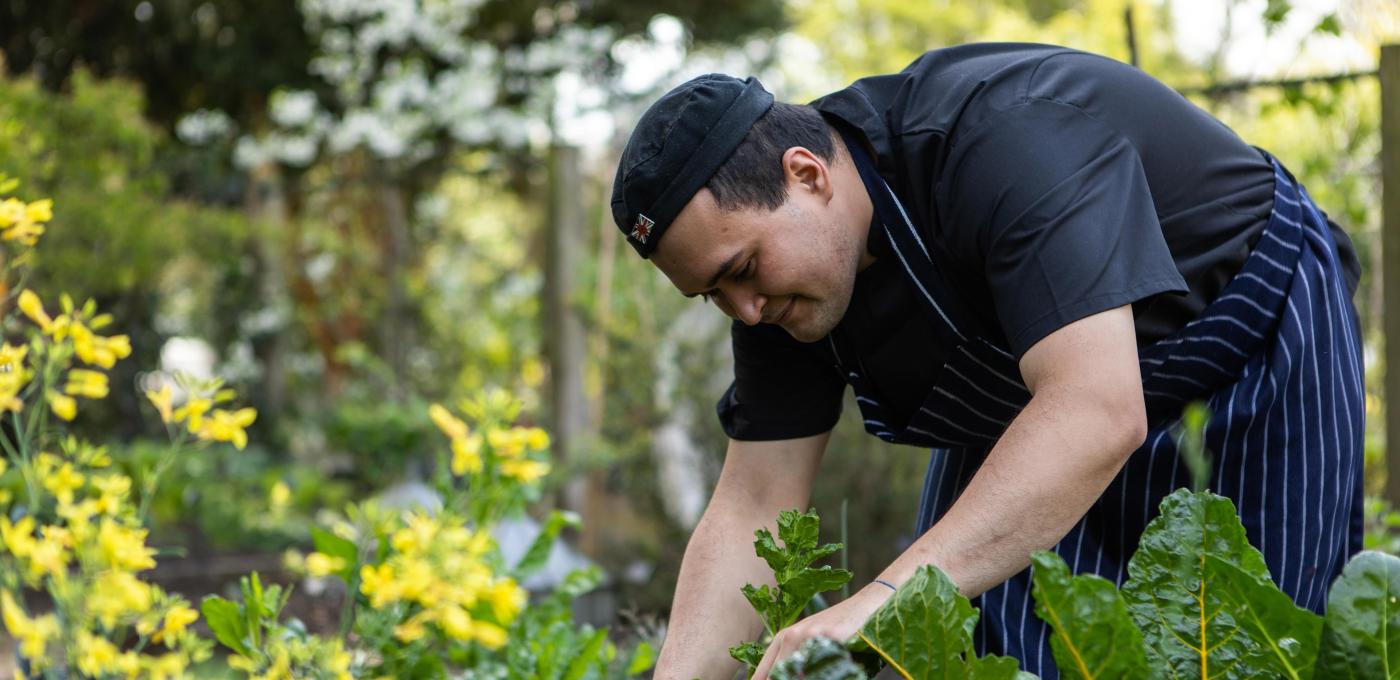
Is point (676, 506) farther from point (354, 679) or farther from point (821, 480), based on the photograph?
point (354, 679)

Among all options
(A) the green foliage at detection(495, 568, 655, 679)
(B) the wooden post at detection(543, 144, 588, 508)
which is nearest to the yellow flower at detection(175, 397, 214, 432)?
(A) the green foliage at detection(495, 568, 655, 679)

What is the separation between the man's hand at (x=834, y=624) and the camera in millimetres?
1148

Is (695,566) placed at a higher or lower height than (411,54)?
higher

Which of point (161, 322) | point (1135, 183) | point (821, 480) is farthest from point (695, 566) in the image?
point (161, 322)

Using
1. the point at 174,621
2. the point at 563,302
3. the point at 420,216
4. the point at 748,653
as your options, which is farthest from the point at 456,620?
the point at 420,216

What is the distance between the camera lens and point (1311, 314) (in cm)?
166

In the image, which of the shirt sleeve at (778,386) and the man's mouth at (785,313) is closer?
the man's mouth at (785,313)

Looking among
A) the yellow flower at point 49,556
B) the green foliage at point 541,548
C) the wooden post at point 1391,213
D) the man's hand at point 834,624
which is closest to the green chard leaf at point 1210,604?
the man's hand at point 834,624

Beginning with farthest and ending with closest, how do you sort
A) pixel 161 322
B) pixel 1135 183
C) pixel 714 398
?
pixel 161 322 < pixel 714 398 < pixel 1135 183

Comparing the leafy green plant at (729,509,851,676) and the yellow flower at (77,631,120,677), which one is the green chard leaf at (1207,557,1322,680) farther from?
the yellow flower at (77,631,120,677)

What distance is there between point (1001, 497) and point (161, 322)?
906cm

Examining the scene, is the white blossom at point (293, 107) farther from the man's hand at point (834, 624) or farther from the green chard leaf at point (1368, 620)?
the green chard leaf at point (1368, 620)

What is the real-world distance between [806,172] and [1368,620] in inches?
30.9

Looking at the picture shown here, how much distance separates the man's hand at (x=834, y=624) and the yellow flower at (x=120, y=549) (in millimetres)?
544
